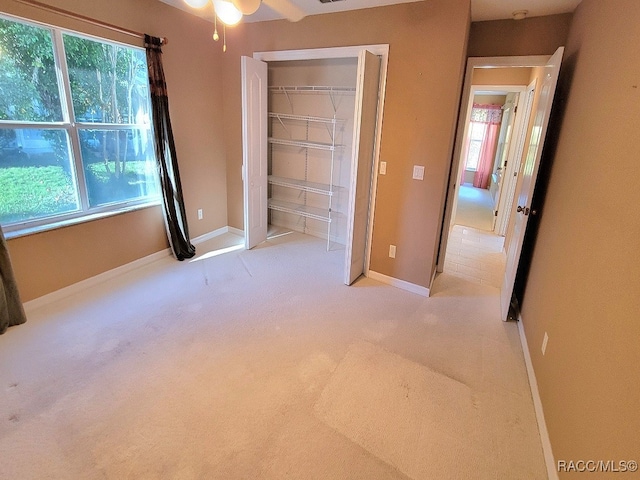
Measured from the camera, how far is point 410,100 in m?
2.88

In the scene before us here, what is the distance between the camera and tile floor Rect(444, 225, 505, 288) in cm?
370

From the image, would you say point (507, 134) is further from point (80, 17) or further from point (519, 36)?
point (80, 17)

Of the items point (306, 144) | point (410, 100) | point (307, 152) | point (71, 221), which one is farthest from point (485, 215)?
point (71, 221)

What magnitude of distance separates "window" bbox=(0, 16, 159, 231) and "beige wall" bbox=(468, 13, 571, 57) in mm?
3135

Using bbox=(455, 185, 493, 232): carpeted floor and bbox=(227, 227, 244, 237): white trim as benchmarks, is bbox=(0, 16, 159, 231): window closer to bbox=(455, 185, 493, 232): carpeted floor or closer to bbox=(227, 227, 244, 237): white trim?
bbox=(227, 227, 244, 237): white trim

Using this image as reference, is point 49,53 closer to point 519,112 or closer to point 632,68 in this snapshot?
point 632,68

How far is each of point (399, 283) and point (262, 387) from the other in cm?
182

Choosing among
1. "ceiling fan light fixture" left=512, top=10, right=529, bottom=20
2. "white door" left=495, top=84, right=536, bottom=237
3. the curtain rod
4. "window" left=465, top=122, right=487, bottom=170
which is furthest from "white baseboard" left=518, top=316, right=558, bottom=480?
"window" left=465, top=122, right=487, bottom=170

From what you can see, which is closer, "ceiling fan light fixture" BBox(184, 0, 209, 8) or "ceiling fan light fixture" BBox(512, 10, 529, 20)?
"ceiling fan light fixture" BBox(184, 0, 209, 8)

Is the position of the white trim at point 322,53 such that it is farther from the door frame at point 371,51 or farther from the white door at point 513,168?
the white door at point 513,168

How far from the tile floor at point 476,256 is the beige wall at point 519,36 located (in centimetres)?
216

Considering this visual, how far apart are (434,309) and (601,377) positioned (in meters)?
1.71

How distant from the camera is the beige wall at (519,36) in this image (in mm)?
2756

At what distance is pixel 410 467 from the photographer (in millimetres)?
1579
